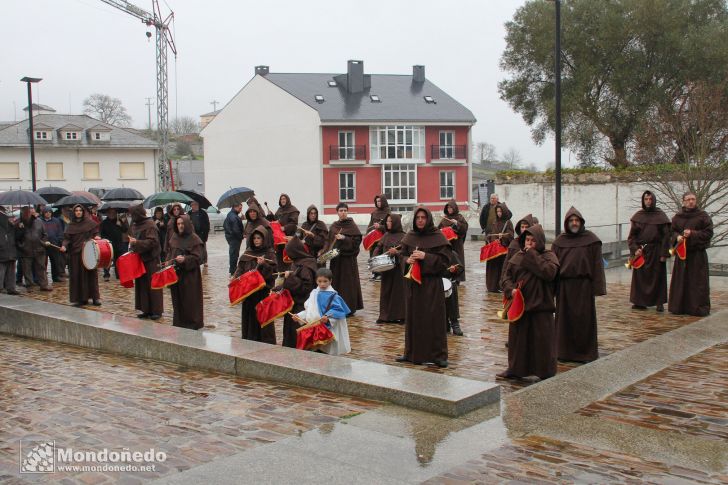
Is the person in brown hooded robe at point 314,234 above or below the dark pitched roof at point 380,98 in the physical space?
below

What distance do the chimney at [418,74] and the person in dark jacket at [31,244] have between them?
46.9m

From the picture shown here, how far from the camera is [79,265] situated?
573 inches

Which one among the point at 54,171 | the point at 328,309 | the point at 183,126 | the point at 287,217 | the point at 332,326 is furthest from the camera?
the point at 183,126

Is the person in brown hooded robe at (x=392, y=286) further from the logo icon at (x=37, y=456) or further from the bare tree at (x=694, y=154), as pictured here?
the bare tree at (x=694, y=154)

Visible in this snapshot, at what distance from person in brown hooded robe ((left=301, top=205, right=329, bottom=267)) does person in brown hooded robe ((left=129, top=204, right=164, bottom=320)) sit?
259 cm

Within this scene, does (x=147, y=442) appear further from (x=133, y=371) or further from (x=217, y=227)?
(x=217, y=227)

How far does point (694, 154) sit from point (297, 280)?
17657 millimetres

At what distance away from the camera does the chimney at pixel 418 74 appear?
60875 mm

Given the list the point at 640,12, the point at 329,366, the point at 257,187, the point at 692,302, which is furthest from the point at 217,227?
the point at 329,366

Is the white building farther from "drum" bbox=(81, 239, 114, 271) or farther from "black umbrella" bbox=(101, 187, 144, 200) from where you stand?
"drum" bbox=(81, 239, 114, 271)

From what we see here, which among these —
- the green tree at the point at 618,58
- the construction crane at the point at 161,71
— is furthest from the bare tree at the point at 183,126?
the green tree at the point at 618,58

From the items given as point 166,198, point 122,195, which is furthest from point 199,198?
point 122,195

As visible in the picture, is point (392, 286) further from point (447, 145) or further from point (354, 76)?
point (447, 145)

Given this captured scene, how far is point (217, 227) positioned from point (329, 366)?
32743 mm
